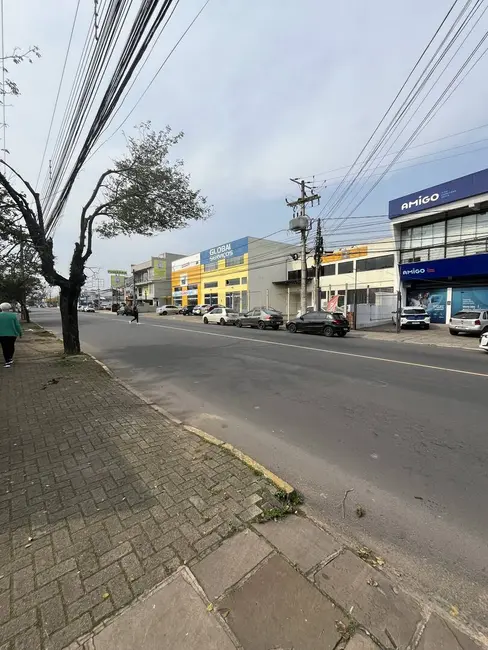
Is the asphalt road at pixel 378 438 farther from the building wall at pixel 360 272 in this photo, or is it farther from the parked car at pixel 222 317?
the building wall at pixel 360 272

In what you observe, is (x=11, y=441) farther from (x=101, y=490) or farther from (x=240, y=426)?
(x=240, y=426)

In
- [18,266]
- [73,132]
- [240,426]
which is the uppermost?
[73,132]

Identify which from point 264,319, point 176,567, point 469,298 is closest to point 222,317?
point 264,319

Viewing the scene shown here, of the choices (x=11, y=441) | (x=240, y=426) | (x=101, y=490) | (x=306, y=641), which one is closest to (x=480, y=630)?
(x=306, y=641)

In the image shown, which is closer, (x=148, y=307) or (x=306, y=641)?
(x=306, y=641)

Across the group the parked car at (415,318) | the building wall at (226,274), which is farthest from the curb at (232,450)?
the building wall at (226,274)

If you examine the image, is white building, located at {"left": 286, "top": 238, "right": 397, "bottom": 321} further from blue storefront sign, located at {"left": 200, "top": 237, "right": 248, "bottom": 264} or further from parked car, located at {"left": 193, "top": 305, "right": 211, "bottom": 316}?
parked car, located at {"left": 193, "top": 305, "right": 211, "bottom": 316}

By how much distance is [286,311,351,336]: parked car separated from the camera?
57.2ft

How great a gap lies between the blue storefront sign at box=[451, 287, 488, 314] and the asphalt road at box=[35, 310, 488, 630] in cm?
1410

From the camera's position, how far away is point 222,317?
27.0 m

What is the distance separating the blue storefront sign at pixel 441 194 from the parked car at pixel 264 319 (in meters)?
11.8

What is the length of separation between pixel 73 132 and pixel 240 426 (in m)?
7.74

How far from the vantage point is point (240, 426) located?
462cm

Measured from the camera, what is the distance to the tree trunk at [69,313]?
9977 millimetres
